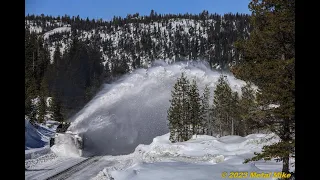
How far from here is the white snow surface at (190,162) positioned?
13500 millimetres

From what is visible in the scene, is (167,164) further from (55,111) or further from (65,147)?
(55,111)

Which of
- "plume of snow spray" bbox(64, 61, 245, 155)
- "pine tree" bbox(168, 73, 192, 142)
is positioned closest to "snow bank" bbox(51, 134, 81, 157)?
"plume of snow spray" bbox(64, 61, 245, 155)

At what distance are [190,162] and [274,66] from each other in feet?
38.9

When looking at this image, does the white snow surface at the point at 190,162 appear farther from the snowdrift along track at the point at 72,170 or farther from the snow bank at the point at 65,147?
the snow bank at the point at 65,147

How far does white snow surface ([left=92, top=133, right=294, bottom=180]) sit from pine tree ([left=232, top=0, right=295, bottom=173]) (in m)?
0.90

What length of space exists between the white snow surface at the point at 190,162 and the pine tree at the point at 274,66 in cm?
90

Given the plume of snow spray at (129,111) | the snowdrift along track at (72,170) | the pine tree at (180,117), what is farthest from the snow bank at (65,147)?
the pine tree at (180,117)

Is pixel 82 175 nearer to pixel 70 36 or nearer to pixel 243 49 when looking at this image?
pixel 243 49

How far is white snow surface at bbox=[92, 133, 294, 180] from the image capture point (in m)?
13.5

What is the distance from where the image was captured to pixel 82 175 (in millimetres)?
15852

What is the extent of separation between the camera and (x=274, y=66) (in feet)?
32.6

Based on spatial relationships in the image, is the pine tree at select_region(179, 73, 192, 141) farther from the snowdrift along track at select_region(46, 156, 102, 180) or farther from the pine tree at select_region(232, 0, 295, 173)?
the pine tree at select_region(232, 0, 295, 173)
